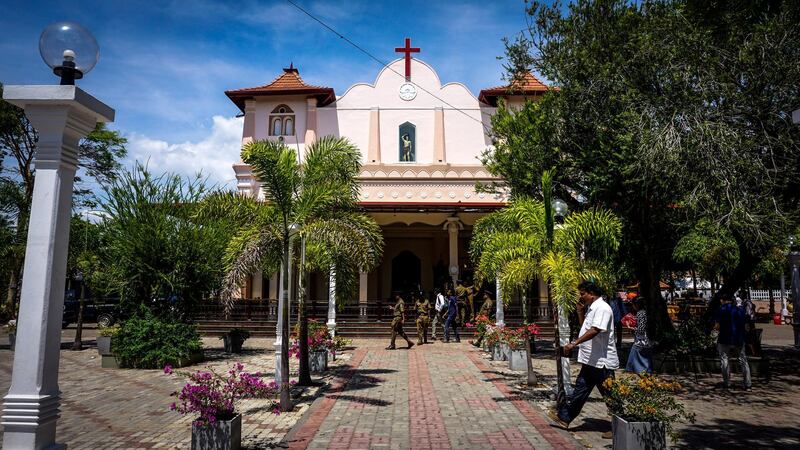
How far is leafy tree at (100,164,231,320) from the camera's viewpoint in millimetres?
12812

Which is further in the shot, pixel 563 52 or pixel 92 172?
pixel 92 172

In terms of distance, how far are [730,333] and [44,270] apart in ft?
33.6

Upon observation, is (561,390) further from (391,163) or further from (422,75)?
(422,75)

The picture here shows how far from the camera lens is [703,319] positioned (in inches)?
494

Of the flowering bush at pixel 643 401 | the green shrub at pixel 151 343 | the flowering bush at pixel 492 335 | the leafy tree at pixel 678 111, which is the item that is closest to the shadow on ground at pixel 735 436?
the flowering bush at pixel 643 401

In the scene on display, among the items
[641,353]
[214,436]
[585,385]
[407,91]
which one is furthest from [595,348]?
[407,91]

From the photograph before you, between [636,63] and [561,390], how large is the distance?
7347 millimetres

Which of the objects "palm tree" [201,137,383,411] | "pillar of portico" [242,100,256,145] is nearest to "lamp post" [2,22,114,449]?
"palm tree" [201,137,383,411]

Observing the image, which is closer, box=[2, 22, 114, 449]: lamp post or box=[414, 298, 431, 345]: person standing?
box=[2, 22, 114, 449]: lamp post

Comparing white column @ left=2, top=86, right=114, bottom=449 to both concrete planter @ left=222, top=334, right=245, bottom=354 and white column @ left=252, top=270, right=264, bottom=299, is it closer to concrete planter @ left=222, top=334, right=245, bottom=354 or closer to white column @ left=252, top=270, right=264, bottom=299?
concrete planter @ left=222, top=334, right=245, bottom=354

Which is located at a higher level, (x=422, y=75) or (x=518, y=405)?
(x=422, y=75)

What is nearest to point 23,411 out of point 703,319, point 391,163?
point 703,319

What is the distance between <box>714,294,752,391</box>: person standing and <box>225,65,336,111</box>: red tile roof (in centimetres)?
1918

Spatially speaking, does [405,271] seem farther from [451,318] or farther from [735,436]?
[735,436]
